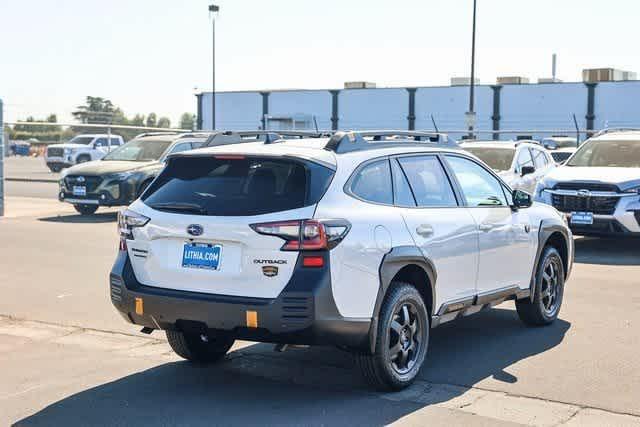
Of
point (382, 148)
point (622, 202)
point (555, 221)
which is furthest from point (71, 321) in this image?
point (622, 202)

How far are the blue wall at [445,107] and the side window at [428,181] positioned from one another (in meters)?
40.8

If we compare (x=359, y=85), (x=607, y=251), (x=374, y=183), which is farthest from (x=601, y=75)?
(x=374, y=183)

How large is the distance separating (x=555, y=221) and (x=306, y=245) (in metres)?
3.56

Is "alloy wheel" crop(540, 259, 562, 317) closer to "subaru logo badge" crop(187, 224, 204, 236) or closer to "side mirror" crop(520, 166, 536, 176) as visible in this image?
"subaru logo badge" crop(187, 224, 204, 236)

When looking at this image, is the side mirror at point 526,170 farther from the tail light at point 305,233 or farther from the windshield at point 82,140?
the windshield at point 82,140

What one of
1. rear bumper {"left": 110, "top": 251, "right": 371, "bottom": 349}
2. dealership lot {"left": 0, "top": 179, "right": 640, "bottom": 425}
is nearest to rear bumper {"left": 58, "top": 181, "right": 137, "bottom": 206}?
dealership lot {"left": 0, "top": 179, "right": 640, "bottom": 425}

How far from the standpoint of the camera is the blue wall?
48906 millimetres

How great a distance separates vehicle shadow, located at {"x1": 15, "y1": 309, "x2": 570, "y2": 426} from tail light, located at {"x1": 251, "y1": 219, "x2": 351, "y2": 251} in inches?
40.3

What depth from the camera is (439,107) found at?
53.6m

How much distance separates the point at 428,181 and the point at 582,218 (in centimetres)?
705

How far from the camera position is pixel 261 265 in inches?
228

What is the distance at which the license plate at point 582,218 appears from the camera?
1340 centimetres

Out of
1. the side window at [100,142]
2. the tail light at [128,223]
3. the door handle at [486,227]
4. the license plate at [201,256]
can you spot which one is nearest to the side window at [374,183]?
the license plate at [201,256]

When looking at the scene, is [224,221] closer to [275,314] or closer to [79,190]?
[275,314]
